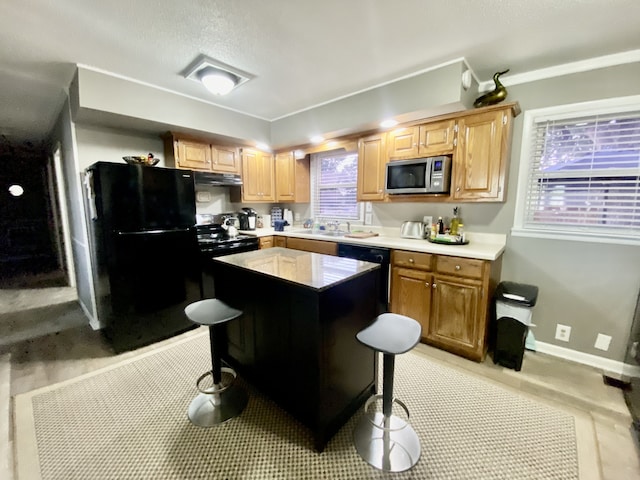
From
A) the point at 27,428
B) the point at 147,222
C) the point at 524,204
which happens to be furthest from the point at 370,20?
the point at 27,428

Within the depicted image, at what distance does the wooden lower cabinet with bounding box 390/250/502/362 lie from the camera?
2.33m

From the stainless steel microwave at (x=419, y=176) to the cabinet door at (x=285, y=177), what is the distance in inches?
65.2

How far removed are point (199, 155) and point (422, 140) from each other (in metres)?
2.69

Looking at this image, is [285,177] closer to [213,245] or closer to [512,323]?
[213,245]

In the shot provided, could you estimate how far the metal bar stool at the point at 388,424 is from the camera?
1397mm

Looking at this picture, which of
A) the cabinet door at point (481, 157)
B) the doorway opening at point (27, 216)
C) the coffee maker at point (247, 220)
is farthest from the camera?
the doorway opening at point (27, 216)

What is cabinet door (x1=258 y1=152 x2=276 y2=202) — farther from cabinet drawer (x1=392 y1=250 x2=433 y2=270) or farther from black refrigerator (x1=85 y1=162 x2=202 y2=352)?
cabinet drawer (x1=392 y1=250 x2=433 y2=270)

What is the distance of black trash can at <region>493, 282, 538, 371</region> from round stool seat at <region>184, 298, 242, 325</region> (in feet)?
7.12

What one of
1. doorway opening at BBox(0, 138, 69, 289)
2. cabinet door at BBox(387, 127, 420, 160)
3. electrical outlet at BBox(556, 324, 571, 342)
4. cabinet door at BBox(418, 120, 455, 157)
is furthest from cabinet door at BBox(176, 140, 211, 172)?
doorway opening at BBox(0, 138, 69, 289)

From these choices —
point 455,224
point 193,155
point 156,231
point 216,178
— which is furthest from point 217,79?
point 455,224

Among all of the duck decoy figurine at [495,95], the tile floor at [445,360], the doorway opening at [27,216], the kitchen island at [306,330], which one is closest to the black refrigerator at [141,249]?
the tile floor at [445,360]

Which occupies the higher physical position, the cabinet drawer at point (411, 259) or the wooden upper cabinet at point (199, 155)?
the wooden upper cabinet at point (199, 155)

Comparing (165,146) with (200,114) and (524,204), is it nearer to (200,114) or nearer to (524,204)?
(200,114)

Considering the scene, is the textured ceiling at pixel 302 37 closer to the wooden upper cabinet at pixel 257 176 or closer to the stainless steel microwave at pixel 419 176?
the stainless steel microwave at pixel 419 176
